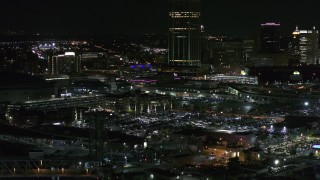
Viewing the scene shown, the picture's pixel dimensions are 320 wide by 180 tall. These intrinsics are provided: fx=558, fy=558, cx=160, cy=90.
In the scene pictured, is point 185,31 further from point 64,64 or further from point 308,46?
point 308,46

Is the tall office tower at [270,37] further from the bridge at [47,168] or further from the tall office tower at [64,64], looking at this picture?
the bridge at [47,168]

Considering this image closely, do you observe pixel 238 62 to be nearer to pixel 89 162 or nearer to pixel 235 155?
pixel 235 155

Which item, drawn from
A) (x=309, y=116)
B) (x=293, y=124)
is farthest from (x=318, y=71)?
(x=293, y=124)

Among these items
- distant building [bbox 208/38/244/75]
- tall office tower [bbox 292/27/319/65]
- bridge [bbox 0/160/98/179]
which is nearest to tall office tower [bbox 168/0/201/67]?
distant building [bbox 208/38/244/75]

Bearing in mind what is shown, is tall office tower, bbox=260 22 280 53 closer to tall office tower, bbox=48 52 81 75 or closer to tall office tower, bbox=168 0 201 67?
tall office tower, bbox=168 0 201 67

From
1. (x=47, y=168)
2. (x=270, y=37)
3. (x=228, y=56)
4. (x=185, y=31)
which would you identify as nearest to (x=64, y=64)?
(x=185, y=31)
